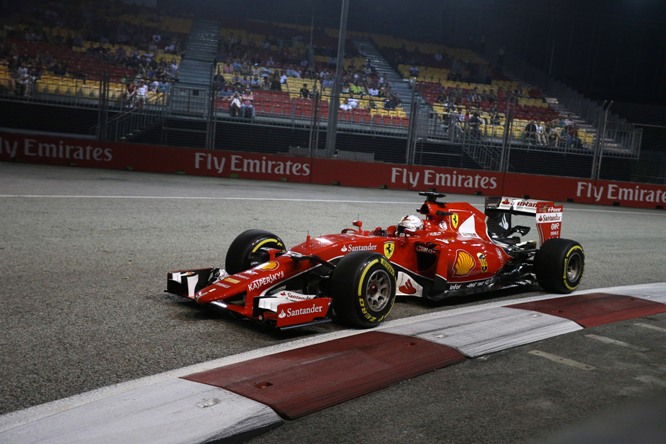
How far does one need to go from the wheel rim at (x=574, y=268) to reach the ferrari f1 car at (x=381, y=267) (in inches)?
0.5

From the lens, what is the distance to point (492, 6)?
40938mm

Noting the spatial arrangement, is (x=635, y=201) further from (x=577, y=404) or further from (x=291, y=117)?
(x=577, y=404)

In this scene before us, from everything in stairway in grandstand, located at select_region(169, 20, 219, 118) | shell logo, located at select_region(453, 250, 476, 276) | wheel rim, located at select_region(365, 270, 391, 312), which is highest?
stairway in grandstand, located at select_region(169, 20, 219, 118)

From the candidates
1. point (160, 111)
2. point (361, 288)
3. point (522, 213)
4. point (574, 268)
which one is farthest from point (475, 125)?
point (361, 288)

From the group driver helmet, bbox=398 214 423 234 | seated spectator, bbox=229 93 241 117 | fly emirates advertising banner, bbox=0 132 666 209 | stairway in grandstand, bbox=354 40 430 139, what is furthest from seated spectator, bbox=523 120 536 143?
driver helmet, bbox=398 214 423 234

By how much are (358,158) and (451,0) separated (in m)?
22.6

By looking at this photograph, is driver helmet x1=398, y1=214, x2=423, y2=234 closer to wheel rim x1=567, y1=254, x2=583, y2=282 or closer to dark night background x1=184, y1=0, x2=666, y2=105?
wheel rim x1=567, y1=254, x2=583, y2=282

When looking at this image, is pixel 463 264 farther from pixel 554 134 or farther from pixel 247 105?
pixel 554 134

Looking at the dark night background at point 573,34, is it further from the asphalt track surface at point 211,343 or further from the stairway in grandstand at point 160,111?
the asphalt track surface at point 211,343

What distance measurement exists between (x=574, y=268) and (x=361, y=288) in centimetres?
344

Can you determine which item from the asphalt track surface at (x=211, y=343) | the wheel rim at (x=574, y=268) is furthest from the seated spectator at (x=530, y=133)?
the wheel rim at (x=574, y=268)

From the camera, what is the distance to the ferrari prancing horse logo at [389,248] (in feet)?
22.6

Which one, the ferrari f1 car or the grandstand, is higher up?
the grandstand

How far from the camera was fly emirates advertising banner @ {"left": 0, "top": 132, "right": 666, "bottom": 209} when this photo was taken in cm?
1952
